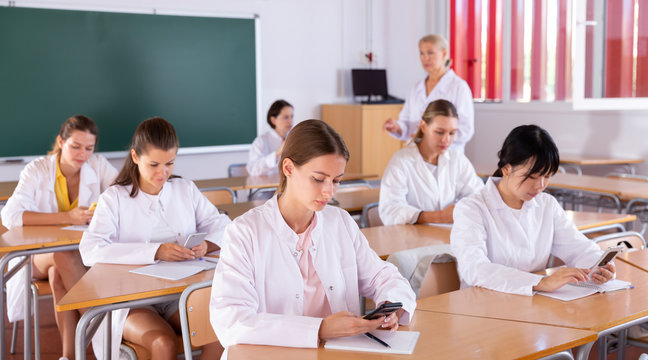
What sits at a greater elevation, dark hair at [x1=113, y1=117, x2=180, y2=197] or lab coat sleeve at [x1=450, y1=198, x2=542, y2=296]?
dark hair at [x1=113, y1=117, x2=180, y2=197]

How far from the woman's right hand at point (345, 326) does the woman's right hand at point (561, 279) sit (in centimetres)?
74

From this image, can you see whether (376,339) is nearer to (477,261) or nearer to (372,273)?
(372,273)

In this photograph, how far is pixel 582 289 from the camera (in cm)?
224

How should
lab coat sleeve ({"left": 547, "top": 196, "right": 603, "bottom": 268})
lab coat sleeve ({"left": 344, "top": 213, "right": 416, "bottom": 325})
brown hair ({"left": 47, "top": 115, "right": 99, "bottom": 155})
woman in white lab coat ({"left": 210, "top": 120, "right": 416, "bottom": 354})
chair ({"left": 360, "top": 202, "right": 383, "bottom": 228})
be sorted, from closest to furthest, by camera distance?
woman in white lab coat ({"left": 210, "top": 120, "right": 416, "bottom": 354}), lab coat sleeve ({"left": 344, "top": 213, "right": 416, "bottom": 325}), lab coat sleeve ({"left": 547, "top": 196, "right": 603, "bottom": 268}), brown hair ({"left": 47, "top": 115, "right": 99, "bottom": 155}), chair ({"left": 360, "top": 202, "right": 383, "bottom": 228})

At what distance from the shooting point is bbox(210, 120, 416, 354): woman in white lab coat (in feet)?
5.85

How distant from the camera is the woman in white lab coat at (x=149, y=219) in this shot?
2666mm

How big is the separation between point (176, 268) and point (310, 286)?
0.79 metres

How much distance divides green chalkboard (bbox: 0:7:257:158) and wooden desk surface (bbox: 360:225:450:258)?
155 inches

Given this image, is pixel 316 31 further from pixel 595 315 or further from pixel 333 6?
pixel 595 315

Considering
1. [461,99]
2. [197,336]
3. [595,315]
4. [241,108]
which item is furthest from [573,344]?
[241,108]

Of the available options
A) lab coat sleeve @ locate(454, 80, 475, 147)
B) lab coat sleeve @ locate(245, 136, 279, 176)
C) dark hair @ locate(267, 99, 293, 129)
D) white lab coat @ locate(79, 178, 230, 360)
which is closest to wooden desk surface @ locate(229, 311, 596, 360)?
white lab coat @ locate(79, 178, 230, 360)

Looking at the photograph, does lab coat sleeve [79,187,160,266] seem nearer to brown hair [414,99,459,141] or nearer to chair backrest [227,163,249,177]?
brown hair [414,99,459,141]

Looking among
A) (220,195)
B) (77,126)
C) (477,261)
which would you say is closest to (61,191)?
(77,126)

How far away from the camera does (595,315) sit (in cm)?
198
